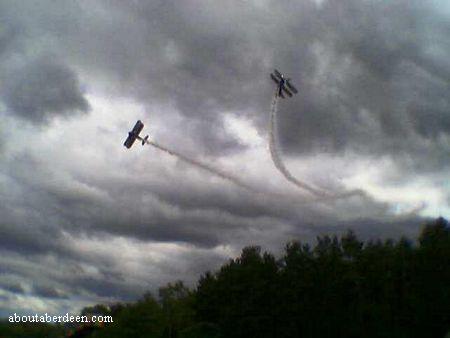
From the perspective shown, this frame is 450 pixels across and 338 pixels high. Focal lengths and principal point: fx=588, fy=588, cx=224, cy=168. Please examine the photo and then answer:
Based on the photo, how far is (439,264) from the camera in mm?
85750

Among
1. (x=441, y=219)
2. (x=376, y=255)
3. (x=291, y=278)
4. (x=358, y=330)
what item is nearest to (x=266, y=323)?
(x=291, y=278)

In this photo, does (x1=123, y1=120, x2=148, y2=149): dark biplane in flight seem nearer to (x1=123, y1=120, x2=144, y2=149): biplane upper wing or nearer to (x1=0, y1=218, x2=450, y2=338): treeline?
(x1=123, y1=120, x2=144, y2=149): biplane upper wing

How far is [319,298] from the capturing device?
93.6 meters

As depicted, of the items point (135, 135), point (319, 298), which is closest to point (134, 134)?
point (135, 135)

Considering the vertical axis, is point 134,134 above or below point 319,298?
above

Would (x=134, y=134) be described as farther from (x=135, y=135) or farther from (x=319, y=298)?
(x=319, y=298)

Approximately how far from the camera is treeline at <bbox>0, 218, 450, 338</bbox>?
82.3 meters

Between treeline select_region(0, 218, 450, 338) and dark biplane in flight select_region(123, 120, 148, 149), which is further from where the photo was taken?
treeline select_region(0, 218, 450, 338)

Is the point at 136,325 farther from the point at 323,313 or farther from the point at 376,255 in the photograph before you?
the point at 376,255

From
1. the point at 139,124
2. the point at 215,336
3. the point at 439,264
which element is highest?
the point at 139,124

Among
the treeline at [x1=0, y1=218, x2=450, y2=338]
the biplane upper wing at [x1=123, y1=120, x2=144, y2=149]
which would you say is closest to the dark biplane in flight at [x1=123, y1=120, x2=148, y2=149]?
the biplane upper wing at [x1=123, y1=120, x2=144, y2=149]

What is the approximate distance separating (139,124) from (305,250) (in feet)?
190

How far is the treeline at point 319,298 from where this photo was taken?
270 feet

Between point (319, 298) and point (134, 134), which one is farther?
point (319, 298)
